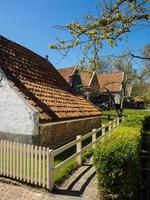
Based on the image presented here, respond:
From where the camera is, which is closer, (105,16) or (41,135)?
(105,16)

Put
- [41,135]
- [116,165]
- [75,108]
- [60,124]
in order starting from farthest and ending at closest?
1. [75,108]
2. [60,124]
3. [41,135]
4. [116,165]

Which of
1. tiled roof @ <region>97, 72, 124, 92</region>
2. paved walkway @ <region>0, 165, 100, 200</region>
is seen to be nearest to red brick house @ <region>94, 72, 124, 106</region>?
tiled roof @ <region>97, 72, 124, 92</region>

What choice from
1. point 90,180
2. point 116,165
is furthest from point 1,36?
point 116,165

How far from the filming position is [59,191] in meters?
8.00

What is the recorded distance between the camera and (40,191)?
26.0ft

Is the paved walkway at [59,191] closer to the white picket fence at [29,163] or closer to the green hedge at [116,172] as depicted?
the white picket fence at [29,163]

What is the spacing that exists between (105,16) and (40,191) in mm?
5857

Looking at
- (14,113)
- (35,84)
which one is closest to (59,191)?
(14,113)

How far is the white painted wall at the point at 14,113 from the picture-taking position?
11.2 meters

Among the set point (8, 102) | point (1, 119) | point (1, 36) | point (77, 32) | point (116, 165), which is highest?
point (1, 36)

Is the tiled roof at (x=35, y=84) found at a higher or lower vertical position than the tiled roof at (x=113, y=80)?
lower

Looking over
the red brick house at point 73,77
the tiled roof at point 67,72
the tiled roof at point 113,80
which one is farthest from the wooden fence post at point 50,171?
the tiled roof at point 113,80

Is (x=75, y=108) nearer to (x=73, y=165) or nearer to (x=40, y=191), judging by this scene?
(x=73, y=165)

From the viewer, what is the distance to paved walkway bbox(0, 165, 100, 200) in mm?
7550
